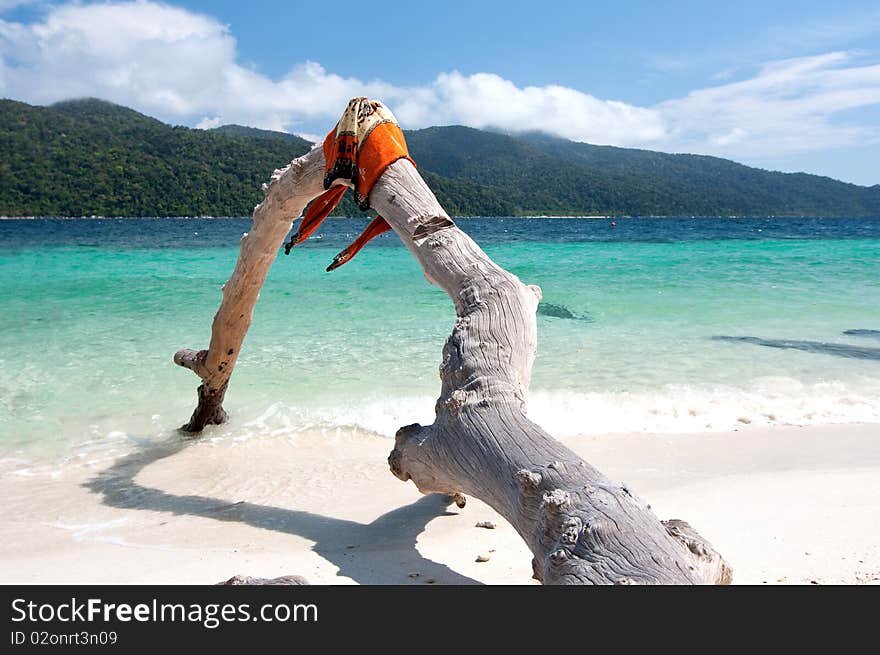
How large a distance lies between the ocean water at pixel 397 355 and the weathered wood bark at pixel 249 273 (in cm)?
43

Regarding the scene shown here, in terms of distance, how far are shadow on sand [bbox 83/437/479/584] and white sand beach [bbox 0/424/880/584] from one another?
1 centimetres

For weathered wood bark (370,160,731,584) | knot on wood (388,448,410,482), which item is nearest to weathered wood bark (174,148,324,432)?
weathered wood bark (370,160,731,584)

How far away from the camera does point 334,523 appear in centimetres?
378

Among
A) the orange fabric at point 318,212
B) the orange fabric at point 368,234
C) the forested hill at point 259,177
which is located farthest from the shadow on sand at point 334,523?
the forested hill at point 259,177

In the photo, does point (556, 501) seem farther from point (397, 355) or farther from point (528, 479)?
point (397, 355)

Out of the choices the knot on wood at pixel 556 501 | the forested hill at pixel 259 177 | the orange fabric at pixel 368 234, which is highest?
the forested hill at pixel 259 177

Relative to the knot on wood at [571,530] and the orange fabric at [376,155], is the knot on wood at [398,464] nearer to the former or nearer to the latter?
the knot on wood at [571,530]

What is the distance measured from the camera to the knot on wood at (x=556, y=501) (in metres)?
2.06

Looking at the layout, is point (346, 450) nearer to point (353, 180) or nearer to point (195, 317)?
point (353, 180)

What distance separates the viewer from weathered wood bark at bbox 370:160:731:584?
6.36 feet

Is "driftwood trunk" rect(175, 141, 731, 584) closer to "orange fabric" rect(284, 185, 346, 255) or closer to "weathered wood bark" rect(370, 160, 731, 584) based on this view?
"weathered wood bark" rect(370, 160, 731, 584)

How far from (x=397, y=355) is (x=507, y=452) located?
19.6 ft

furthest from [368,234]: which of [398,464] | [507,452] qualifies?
[507,452]

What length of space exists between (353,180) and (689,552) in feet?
8.12
